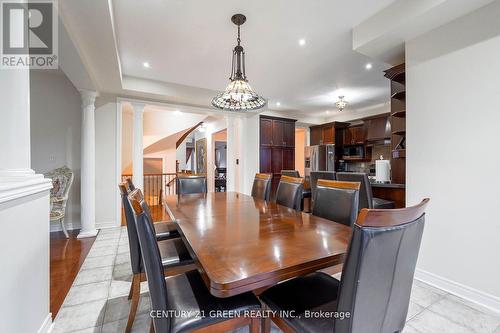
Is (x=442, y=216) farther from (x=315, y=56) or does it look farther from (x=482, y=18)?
(x=315, y=56)

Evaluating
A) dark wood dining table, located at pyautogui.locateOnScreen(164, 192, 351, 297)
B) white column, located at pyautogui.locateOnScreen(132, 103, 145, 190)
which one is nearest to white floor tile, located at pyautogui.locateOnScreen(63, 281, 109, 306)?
dark wood dining table, located at pyautogui.locateOnScreen(164, 192, 351, 297)

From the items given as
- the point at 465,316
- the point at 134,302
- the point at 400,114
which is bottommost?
the point at 465,316

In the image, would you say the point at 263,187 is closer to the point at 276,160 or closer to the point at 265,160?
the point at 265,160

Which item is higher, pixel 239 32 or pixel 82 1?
pixel 239 32

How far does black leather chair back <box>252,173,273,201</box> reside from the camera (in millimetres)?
2842

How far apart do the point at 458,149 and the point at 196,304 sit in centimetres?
241

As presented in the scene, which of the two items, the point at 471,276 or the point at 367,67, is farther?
the point at 367,67

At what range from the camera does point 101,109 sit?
3951 mm

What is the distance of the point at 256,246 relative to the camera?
115 cm

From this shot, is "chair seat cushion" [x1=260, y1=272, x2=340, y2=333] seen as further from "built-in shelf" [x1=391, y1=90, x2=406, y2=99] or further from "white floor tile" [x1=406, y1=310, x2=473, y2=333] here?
"built-in shelf" [x1=391, y1=90, x2=406, y2=99]

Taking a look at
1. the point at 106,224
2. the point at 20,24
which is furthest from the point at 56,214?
the point at 20,24

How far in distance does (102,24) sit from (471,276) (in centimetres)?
392

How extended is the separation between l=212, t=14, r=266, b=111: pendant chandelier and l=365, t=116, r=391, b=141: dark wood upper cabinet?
404cm

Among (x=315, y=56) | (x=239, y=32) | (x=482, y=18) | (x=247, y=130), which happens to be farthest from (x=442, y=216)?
(x=247, y=130)
